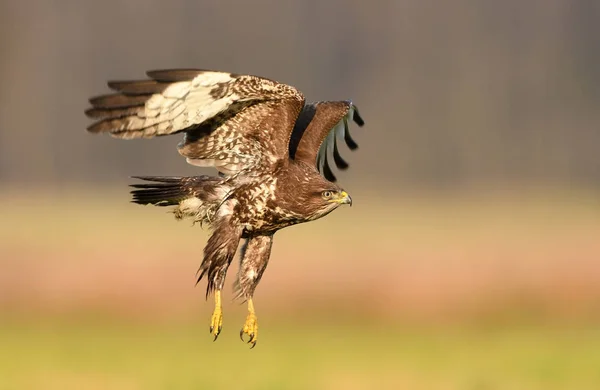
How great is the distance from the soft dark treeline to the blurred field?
35315 millimetres

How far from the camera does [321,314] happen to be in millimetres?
20938

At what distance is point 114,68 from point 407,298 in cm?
5413

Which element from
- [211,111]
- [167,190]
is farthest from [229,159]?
[211,111]

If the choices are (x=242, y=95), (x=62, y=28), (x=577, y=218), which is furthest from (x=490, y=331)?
(x=62, y=28)

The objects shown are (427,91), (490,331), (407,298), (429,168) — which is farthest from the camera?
(427,91)

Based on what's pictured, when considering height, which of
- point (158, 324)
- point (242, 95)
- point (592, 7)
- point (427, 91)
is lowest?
point (158, 324)

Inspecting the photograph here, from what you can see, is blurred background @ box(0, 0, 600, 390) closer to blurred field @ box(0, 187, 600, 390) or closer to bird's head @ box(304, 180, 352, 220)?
blurred field @ box(0, 187, 600, 390)

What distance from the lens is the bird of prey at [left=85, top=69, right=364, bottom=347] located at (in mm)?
9625

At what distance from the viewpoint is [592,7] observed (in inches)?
3007

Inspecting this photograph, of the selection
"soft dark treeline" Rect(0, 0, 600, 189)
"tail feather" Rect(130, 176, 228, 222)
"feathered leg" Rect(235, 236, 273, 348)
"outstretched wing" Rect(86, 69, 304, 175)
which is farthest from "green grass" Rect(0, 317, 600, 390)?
"soft dark treeline" Rect(0, 0, 600, 189)

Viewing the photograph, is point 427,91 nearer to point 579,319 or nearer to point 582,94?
point 582,94

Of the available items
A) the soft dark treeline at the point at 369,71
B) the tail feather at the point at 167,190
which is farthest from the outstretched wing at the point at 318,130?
the soft dark treeline at the point at 369,71

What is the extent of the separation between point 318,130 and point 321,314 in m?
9.87

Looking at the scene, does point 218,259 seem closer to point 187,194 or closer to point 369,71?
point 187,194
